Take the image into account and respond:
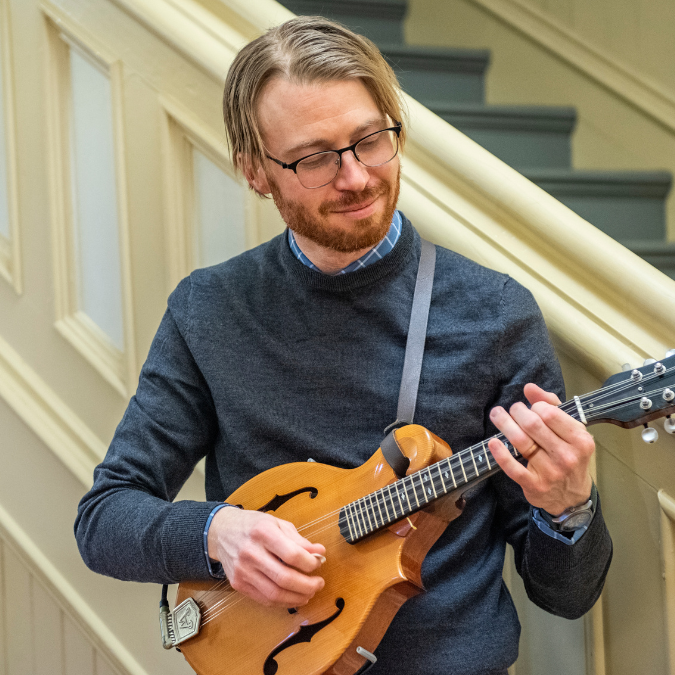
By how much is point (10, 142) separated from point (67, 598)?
108cm

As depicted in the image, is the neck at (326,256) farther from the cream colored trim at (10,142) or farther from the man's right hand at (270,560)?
the cream colored trim at (10,142)

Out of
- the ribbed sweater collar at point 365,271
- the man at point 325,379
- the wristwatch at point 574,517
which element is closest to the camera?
the wristwatch at point 574,517

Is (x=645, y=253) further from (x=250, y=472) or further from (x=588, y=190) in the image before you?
(x=250, y=472)

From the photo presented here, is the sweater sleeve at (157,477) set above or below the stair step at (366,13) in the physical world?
below

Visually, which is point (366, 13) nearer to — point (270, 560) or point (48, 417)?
point (48, 417)

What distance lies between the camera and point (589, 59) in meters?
2.54

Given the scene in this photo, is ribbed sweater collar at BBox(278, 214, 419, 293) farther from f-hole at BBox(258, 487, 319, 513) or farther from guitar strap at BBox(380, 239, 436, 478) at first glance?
f-hole at BBox(258, 487, 319, 513)

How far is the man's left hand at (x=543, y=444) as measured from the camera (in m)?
0.90

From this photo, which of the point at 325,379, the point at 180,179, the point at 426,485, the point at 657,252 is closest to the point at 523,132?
the point at 657,252

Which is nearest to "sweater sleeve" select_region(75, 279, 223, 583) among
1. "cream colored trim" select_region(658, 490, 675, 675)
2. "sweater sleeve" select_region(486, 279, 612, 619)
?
"sweater sleeve" select_region(486, 279, 612, 619)

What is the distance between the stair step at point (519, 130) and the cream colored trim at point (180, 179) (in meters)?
0.81

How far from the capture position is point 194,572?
1.19 meters

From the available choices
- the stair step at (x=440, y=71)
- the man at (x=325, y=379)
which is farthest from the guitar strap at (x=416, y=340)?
the stair step at (x=440, y=71)

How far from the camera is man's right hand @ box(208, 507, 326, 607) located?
1.05 metres
